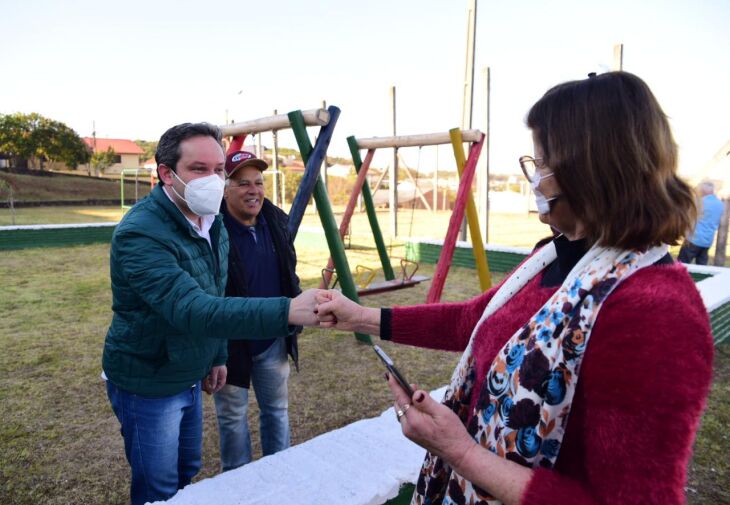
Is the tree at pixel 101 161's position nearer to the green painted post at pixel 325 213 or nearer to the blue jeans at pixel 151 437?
the green painted post at pixel 325 213

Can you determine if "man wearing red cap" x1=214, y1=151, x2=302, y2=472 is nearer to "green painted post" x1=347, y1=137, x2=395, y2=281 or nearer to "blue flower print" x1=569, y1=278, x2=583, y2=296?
"blue flower print" x1=569, y1=278, x2=583, y2=296

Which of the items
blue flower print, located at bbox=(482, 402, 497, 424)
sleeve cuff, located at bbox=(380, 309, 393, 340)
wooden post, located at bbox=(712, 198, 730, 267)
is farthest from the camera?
wooden post, located at bbox=(712, 198, 730, 267)

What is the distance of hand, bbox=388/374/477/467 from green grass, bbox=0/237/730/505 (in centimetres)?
245

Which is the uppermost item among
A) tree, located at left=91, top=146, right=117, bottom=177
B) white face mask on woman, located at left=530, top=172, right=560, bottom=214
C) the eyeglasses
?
tree, located at left=91, top=146, right=117, bottom=177

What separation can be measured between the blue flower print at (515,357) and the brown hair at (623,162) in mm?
286

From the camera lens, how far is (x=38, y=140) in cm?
3475

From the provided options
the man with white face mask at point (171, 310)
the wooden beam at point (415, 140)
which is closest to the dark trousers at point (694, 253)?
the wooden beam at point (415, 140)

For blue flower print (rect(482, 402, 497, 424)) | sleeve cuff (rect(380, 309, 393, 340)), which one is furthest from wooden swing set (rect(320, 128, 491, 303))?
blue flower print (rect(482, 402, 497, 424))

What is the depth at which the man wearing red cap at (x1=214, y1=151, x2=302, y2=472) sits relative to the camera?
2.73 metres

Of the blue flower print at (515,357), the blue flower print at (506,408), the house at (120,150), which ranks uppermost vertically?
the house at (120,150)

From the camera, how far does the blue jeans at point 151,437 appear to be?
1.96m

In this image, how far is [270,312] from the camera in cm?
165

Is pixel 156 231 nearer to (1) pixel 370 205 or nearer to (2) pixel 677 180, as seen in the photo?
(2) pixel 677 180

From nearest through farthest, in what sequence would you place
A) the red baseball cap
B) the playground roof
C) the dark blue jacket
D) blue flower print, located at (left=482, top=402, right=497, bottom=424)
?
1. blue flower print, located at (left=482, top=402, right=497, bottom=424)
2. the dark blue jacket
3. the red baseball cap
4. the playground roof
